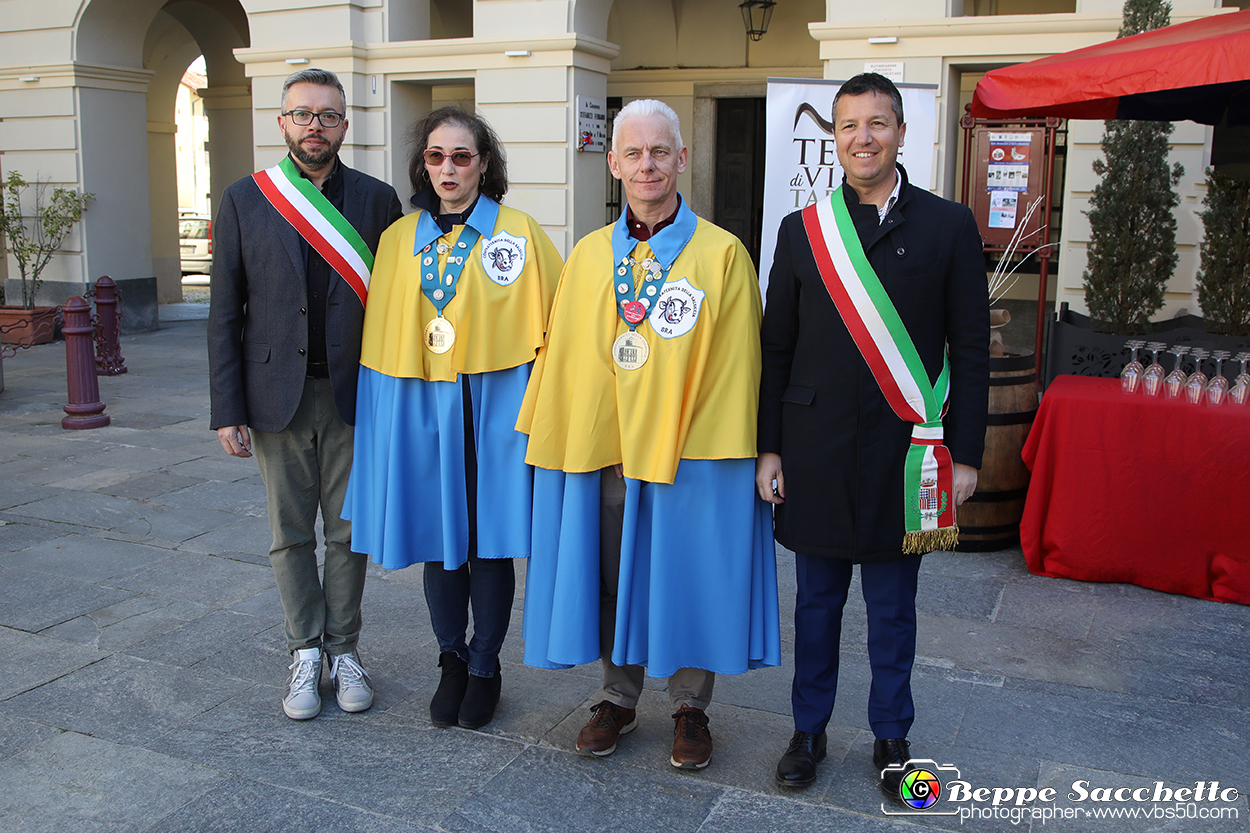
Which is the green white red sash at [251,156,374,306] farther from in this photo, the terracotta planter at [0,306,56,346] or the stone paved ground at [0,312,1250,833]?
the terracotta planter at [0,306,56,346]

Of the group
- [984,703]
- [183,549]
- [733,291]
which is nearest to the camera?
[733,291]

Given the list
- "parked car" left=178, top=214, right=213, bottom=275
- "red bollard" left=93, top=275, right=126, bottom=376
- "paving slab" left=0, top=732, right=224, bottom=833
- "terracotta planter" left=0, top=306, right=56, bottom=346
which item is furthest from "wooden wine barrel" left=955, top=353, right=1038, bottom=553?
"parked car" left=178, top=214, right=213, bottom=275

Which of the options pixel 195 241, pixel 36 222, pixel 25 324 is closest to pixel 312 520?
pixel 25 324

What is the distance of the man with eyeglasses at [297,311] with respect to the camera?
3316 mm

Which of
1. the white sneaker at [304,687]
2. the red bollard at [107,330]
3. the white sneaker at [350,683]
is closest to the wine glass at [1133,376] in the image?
the white sneaker at [350,683]

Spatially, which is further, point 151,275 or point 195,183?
point 195,183

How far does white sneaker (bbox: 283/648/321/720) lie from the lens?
3447 mm

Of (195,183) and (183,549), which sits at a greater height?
(195,183)

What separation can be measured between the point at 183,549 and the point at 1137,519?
4.39 metres

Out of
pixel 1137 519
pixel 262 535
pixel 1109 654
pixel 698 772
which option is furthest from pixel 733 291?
pixel 262 535

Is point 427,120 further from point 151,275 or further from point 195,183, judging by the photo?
point 195,183

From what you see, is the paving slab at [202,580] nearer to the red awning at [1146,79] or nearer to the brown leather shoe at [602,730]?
the brown leather shoe at [602,730]

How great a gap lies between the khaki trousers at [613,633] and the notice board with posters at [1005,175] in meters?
5.23

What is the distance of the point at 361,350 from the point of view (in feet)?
11.1
